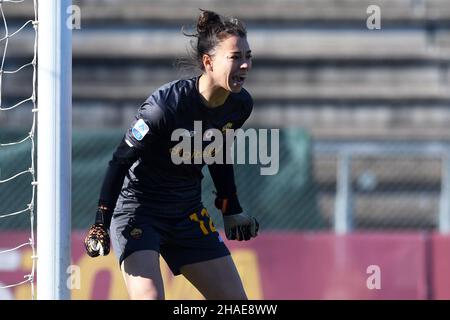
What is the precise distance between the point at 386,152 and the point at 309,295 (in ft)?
4.10

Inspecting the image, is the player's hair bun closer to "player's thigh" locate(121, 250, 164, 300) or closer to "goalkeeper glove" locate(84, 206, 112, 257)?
"goalkeeper glove" locate(84, 206, 112, 257)

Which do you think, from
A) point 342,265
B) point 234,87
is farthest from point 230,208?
point 342,265

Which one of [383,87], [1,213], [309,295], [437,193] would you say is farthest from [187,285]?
[383,87]

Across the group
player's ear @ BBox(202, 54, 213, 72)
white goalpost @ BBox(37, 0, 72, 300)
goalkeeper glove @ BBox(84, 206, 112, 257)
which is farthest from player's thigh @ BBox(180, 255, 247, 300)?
player's ear @ BBox(202, 54, 213, 72)

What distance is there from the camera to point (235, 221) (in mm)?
4992

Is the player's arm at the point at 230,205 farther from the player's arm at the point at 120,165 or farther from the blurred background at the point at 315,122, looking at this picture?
the blurred background at the point at 315,122

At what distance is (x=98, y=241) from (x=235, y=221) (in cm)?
78

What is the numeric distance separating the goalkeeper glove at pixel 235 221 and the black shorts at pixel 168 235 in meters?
0.16

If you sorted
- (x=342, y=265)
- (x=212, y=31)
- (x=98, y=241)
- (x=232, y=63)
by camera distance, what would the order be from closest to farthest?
(x=98, y=241)
(x=232, y=63)
(x=212, y=31)
(x=342, y=265)

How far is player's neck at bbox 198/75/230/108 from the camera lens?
15.4 feet

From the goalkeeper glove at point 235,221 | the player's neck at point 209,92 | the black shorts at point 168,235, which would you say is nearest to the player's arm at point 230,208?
the goalkeeper glove at point 235,221

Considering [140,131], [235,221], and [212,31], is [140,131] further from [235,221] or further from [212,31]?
[235,221]

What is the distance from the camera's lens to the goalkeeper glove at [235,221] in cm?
499

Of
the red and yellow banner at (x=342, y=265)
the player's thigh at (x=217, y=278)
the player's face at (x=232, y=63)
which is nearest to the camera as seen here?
the player's face at (x=232, y=63)
